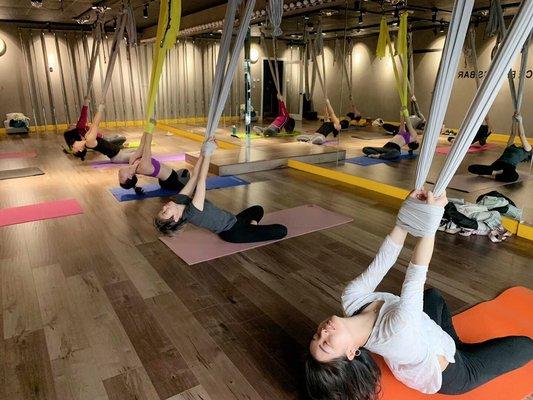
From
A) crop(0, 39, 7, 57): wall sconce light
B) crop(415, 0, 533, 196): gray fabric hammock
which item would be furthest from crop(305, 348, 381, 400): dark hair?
crop(0, 39, 7, 57): wall sconce light

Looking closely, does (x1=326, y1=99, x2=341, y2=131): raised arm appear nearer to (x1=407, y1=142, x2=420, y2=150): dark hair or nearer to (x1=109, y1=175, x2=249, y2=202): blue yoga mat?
(x1=407, y1=142, x2=420, y2=150): dark hair

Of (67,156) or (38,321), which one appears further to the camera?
(67,156)

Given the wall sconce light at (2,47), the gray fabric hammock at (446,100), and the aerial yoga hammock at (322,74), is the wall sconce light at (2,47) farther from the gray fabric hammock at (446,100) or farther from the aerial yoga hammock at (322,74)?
the gray fabric hammock at (446,100)

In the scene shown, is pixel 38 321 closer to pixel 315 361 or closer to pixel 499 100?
pixel 315 361

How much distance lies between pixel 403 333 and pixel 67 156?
639cm

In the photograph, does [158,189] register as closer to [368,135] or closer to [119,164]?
[119,164]

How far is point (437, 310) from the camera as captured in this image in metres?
1.71

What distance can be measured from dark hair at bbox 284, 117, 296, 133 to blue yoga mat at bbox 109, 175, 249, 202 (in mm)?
2473

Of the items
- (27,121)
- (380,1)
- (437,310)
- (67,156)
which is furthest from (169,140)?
(437,310)

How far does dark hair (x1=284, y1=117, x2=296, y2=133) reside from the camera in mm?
7075

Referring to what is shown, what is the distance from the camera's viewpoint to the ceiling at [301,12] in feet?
15.0

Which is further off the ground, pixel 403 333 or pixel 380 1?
pixel 380 1

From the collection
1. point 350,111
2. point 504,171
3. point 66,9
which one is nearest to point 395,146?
point 350,111

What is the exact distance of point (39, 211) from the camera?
3.67m
